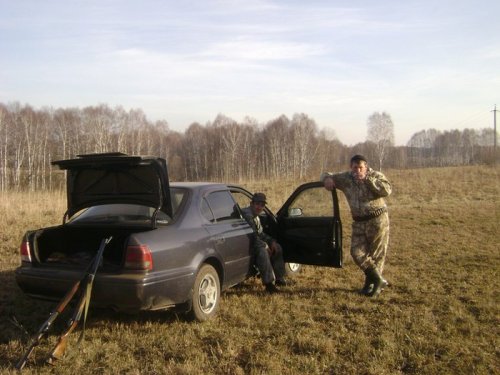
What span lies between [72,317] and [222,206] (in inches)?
89.1

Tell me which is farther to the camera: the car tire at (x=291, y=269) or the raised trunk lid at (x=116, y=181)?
the car tire at (x=291, y=269)

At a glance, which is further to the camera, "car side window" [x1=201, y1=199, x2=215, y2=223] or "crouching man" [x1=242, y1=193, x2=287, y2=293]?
"crouching man" [x1=242, y1=193, x2=287, y2=293]

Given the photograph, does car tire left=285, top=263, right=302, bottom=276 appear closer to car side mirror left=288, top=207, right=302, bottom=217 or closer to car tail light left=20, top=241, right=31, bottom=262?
car side mirror left=288, top=207, right=302, bottom=217

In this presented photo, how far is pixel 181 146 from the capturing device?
2628 inches

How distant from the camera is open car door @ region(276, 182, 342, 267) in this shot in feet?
20.0

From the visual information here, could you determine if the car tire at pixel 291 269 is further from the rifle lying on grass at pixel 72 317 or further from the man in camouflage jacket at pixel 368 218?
the rifle lying on grass at pixel 72 317

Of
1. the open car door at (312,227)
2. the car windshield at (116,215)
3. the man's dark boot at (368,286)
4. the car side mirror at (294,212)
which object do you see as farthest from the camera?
the car side mirror at (294,212)

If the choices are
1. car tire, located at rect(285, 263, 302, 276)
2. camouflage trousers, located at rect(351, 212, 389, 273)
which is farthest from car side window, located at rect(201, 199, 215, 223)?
car tire, located at rect(285, 263, 302, 276)

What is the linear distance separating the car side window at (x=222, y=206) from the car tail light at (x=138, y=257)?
1.23 metres

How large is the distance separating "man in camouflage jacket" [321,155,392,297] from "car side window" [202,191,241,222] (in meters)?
1.26

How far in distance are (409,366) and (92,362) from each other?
2673 millimetres

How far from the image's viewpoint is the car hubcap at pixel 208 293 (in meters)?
4.83

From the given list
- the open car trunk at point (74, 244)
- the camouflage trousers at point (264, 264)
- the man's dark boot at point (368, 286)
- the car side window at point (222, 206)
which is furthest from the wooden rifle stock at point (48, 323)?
the man's dark boot at point (368, 286)

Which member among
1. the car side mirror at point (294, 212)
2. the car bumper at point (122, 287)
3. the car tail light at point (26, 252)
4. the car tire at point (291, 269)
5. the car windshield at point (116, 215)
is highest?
the car windshield at point (116, 215)
